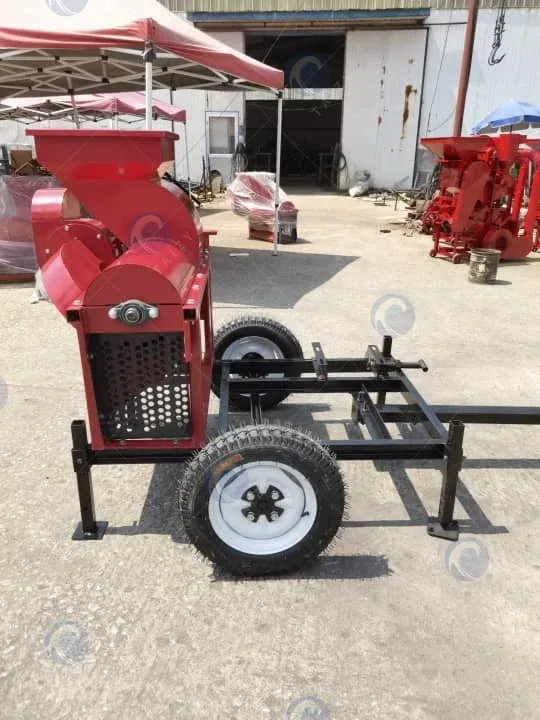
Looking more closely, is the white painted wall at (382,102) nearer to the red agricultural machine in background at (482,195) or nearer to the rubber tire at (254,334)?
the red agricultural machine in background at (482,195)

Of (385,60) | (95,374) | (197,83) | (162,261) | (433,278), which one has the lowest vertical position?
(433,278)

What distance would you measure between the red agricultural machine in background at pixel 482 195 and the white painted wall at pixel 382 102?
36.8 feet

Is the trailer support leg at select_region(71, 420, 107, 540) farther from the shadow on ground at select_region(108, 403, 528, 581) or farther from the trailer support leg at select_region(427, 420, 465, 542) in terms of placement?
the trailer support leg at select_region(427, 420, 465, 542)

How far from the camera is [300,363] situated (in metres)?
3.34

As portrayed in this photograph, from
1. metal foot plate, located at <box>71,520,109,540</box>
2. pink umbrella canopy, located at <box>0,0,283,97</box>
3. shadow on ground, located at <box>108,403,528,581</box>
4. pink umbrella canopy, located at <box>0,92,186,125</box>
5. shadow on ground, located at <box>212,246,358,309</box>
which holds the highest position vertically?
pink umbrella canopy, located at <box>0,0,283,97</box>

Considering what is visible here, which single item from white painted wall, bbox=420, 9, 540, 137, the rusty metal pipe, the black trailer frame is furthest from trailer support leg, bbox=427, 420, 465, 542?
A: white painted wall, bbox=420, 9, 540, 137

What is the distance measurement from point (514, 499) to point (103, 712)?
6.99 feet

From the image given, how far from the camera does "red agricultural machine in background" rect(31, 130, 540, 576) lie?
2209 millimetres

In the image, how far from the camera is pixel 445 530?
2.57m

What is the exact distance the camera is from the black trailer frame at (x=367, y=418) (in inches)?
94.3

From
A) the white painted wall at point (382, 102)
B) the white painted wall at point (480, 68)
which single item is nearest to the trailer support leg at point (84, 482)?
the white painted wall at point (382, 102)

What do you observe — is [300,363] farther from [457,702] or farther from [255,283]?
[255,283]

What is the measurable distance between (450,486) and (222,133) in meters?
19.7

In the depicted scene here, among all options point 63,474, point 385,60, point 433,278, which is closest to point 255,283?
point 433,278
